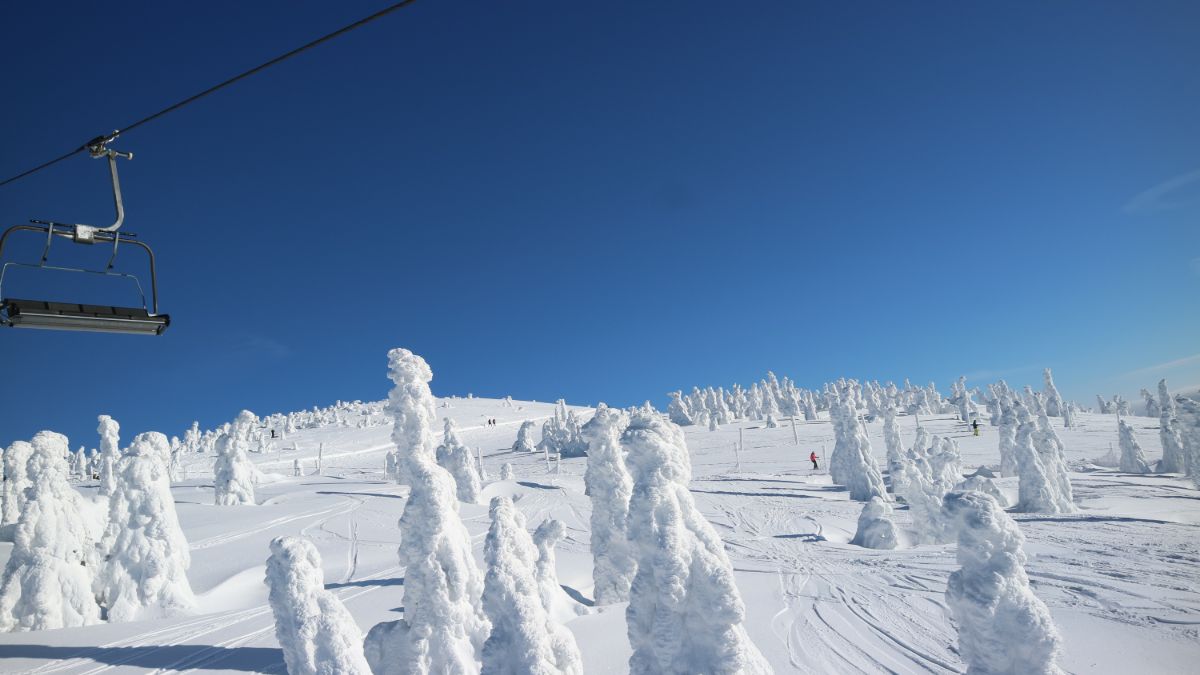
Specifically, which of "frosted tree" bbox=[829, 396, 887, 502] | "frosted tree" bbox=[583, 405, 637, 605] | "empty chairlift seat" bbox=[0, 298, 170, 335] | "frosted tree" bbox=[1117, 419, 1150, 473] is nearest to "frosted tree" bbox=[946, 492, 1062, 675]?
"frosted tree" bbox=[583, 405, 637, 605]

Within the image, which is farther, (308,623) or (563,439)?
(563,439)

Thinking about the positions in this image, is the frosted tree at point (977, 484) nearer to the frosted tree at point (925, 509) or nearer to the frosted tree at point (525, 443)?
the frosted tree at point (925, 509)

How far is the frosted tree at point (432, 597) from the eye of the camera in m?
9.71

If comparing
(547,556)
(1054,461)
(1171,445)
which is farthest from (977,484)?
(1171,445)

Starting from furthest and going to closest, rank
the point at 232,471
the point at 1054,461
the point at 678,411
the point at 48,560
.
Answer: the point at 678,411 → the point at 232,471 → the point at 1054,461 → the point at 48,560

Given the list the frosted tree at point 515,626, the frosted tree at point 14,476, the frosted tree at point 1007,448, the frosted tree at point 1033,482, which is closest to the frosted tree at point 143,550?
the frosted tree at point 14,476

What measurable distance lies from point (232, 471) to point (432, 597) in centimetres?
3227

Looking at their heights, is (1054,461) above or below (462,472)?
below

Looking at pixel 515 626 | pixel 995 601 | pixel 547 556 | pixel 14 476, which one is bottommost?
pixel 547 556

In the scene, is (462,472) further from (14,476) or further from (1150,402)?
(1150,402)

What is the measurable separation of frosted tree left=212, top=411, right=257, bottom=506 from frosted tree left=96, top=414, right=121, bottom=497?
509 centimetres

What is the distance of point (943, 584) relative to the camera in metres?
Result: 15.7

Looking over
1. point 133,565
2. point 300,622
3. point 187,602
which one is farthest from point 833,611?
point 133,565

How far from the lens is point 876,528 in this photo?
893 inches
